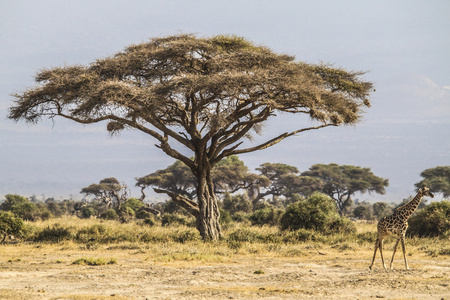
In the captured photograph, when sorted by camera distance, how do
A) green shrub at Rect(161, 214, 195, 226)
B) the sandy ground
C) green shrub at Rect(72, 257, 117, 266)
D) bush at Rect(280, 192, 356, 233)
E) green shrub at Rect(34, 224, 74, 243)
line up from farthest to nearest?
green shrub at Rect(161, 214, 195, 226) → bush at Rect(280, 192, 356, 233) → green shrub at Rect(34, 224, 74, 243) → green shrub at Rect(72, 257, 117, 266) → the sandy ground

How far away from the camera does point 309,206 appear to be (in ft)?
81.0

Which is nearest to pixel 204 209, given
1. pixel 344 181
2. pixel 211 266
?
pixel 211 266

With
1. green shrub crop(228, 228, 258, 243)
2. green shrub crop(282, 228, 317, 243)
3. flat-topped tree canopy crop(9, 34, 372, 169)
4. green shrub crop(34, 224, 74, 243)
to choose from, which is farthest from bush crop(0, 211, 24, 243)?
green shrub crop(282, 228, 317, 243)

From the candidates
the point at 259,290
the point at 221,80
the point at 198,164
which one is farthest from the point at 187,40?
the point at 259,290

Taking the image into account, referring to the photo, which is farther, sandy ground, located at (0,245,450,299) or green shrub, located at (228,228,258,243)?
green shrub, located at (228,228,258,243)

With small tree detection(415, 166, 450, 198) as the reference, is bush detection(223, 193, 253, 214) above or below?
below

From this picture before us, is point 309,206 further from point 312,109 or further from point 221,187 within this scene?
point 221,187

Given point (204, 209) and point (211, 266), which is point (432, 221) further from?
point (211, 266)

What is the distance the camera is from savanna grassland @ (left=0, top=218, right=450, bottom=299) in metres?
10.9

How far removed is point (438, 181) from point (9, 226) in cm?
4782

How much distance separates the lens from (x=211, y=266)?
1519cm

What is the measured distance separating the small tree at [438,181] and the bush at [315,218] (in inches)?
1296

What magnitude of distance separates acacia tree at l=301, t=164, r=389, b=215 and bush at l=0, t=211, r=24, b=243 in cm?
4394

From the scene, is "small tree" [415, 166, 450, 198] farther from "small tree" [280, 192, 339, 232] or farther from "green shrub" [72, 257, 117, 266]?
"green shrub" [72, 257, 117, 266]
